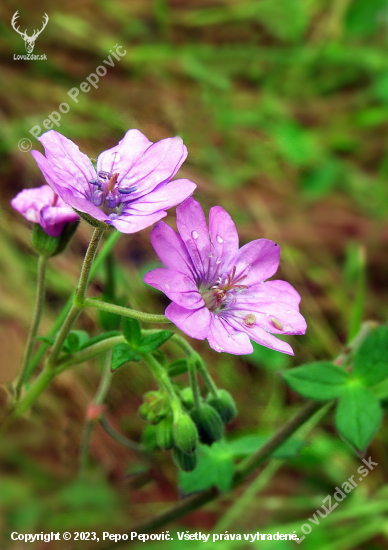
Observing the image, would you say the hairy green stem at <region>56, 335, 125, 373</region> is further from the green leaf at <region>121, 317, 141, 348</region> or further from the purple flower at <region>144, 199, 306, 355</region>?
the purple flower at <region>144, 199, 306, 355</region>

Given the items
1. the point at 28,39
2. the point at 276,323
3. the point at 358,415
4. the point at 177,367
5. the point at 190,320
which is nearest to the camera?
the point at 190,320

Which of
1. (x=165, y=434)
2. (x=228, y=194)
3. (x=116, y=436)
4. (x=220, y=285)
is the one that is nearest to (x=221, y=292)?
Result: (x=220, y=285)

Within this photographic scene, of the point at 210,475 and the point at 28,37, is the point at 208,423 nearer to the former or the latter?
the point at 210,475

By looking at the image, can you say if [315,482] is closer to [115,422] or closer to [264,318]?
[115,422]

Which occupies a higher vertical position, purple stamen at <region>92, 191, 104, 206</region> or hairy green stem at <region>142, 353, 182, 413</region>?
purple stamen at <region>92, 191, 104, 206</region>

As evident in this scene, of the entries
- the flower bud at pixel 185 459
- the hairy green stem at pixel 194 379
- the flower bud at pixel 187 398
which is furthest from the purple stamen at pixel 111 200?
the flower bud at pixel 185 459

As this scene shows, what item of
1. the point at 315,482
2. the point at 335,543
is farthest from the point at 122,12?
the point at 335,543

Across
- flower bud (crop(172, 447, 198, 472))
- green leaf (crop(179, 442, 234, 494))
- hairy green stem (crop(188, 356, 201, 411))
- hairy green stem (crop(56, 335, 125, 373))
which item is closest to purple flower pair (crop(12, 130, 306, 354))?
hairy green stem (crop(188, 356, 201, 411))
